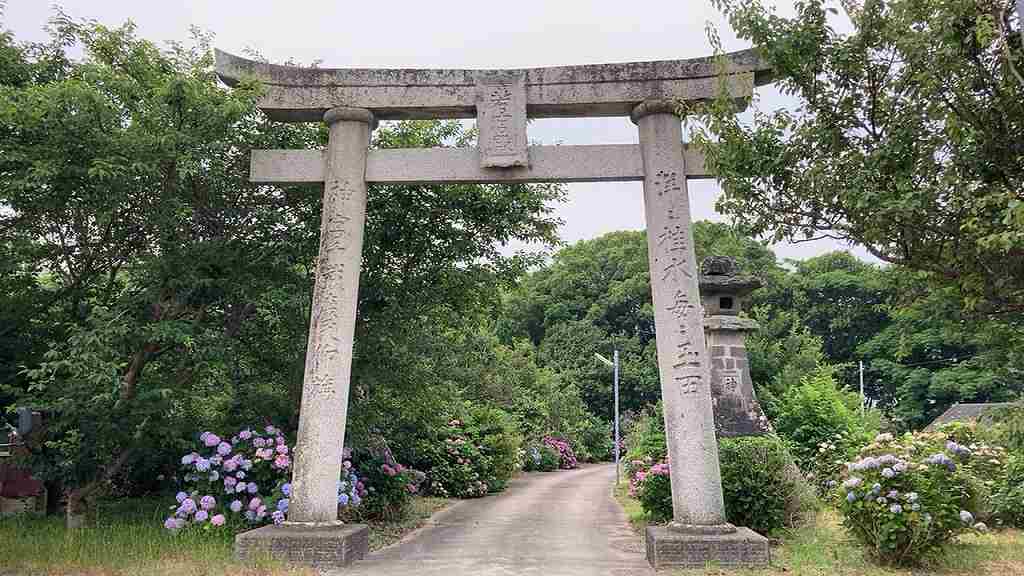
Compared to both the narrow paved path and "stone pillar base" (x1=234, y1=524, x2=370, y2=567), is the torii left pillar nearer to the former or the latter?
"stone pillar base" (x1=234, y1=524, x2=370, y2=567)

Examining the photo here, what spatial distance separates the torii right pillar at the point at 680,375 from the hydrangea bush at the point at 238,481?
12.3ft

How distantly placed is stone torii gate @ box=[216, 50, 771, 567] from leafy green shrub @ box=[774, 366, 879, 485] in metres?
5.58

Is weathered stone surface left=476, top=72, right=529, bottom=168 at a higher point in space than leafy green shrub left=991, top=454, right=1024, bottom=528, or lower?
higher

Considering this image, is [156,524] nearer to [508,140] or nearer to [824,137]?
[508,140]

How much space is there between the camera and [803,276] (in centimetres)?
3616

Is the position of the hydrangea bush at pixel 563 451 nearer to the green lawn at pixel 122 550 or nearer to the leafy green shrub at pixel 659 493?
the leafy green shrub at pixel 659 493

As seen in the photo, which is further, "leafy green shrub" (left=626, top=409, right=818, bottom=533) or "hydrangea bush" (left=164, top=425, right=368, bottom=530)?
"leafy green shrub" (left=626, top=409, right=818, bottom=533)

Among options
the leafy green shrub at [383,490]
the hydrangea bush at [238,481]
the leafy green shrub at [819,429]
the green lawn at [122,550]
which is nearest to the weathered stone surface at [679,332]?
the green lawn at [122,550]

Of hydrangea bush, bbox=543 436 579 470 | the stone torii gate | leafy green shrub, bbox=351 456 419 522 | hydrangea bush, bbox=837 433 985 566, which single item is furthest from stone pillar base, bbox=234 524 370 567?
hydrangea bush, bbox=543 436 579 470

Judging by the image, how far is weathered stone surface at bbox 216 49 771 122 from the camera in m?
7.98

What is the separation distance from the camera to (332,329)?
759 centimetres

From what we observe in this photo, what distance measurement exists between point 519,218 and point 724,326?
4560 millimetres

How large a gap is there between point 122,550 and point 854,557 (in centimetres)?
709

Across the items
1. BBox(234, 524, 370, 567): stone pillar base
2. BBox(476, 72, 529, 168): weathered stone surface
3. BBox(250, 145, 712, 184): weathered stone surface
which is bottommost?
BBox(234, 524, 370, 567): stone pillar base
